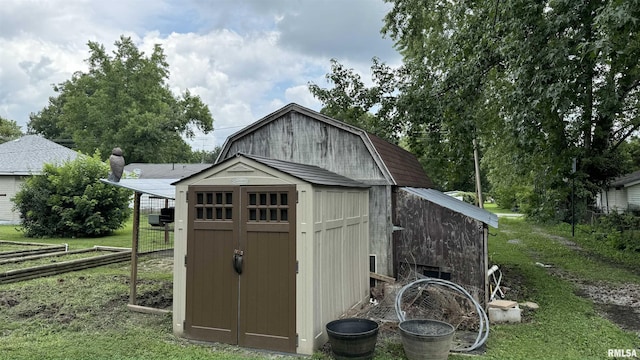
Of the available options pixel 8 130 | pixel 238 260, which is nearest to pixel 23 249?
pixel 238 260

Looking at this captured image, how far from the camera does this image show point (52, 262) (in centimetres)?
962

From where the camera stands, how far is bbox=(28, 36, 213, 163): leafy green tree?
3188 centimetres

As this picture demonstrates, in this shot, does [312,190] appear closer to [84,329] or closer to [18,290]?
[84,329]

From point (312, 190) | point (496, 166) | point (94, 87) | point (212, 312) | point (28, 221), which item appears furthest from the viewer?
point (94, 87)

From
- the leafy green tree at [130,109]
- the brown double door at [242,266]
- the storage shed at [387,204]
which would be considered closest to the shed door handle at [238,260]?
the brown double door at [242,266]

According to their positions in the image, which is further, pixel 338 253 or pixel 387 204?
pixel 387 204

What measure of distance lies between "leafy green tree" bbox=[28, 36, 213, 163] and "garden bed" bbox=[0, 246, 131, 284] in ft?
72.4

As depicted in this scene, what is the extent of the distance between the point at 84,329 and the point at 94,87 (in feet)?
114

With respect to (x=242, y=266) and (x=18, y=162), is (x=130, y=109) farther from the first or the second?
(x=242, y=266)

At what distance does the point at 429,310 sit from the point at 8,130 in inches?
2148

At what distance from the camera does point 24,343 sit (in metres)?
4.71

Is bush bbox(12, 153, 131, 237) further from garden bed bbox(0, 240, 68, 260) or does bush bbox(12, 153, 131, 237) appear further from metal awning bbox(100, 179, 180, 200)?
metal awning bbox(100, 179, 180, 200)

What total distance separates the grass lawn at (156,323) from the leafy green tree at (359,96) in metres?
5.25

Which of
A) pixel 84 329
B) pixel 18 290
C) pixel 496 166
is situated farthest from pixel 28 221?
pixel 496 166
